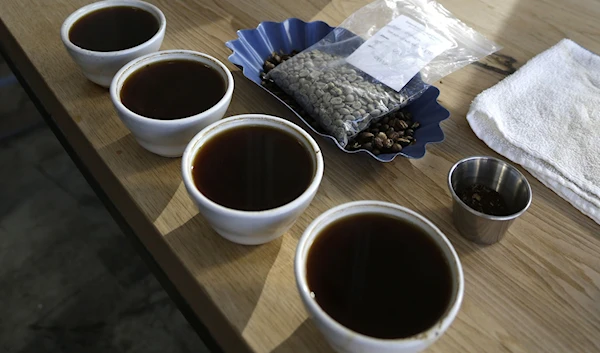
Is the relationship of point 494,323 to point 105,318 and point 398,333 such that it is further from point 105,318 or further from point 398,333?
point 105,318

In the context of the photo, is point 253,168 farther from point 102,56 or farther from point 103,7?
point 103,7

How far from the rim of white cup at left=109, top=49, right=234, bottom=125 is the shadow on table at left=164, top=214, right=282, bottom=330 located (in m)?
0.14

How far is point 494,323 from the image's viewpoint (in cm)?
61

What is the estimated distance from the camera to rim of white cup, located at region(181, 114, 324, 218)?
22.9 inches

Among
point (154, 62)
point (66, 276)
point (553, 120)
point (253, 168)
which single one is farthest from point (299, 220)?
point (66, 276)

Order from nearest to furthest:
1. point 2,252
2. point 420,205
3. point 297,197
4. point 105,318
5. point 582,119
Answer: point 297,197
point 420,205
point 582,119
point 105,318
point 2,252

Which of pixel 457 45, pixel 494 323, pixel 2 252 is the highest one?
pixel 457 45

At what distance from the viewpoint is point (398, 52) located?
0.86 meters

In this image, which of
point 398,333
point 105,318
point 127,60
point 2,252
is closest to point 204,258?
point 398,333

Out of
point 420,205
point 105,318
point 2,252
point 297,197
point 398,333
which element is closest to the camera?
point 398,333

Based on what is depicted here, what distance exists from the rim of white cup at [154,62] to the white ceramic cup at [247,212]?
0.14ft

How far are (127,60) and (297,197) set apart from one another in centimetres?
40

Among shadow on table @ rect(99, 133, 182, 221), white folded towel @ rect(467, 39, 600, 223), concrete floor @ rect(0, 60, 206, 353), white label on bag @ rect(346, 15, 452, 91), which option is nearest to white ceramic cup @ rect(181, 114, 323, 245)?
shadow on table @ rect(99, 133, 182, 221)

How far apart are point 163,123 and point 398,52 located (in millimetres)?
420
